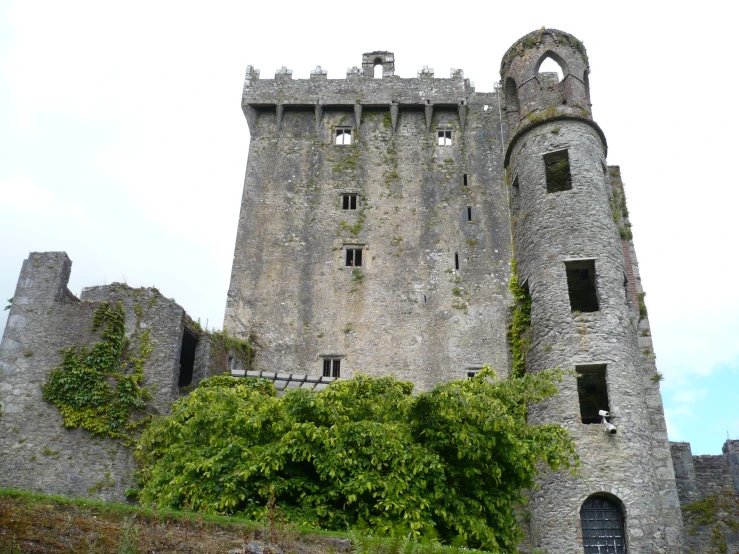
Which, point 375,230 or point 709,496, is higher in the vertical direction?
point 375,230

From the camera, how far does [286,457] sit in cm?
1299

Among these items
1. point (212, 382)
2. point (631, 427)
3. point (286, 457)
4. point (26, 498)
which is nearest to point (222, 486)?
point (286, 457)

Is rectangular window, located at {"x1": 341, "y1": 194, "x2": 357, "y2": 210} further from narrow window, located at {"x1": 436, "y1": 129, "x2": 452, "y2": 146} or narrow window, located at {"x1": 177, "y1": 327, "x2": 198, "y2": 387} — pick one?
narrow window, located at {"x1": 177, "y1": 327, "x2": 198, "y2": 387}

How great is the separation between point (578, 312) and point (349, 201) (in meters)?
12.0

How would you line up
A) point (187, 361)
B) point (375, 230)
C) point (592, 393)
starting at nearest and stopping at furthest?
point (592, 393)
point (187, 361)
point (375, 230)

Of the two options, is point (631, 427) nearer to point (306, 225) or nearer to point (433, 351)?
point (433, 351)

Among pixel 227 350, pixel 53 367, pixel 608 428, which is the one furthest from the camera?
pixel 227 350

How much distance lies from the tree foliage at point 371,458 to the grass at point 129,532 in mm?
1718

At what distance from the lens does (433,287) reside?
2703 cm

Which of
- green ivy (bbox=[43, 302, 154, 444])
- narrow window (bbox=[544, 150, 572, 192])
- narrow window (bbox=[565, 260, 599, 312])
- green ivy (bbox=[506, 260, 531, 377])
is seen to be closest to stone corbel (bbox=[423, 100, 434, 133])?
narrow window (bbox=[544, 150, 572, 192])

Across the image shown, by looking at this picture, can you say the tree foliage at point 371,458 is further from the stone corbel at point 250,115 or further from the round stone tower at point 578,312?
the stone corbel at point 250,115

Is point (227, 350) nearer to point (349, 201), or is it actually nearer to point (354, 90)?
point (349, 201)

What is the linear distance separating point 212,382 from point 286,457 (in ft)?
24.0

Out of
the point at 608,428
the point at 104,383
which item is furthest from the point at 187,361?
the point at 608,428
